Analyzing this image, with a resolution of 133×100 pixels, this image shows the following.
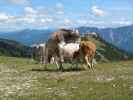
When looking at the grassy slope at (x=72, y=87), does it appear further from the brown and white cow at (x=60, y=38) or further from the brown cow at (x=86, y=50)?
the brown and white cow at (x=60, y=38)

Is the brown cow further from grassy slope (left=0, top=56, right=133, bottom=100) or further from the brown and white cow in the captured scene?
grassy slope (left=0, top=56, right=133, bottom=100)

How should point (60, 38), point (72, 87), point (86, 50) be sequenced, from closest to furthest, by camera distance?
point (72, 87)
point (86, 50)
point (60, 38)

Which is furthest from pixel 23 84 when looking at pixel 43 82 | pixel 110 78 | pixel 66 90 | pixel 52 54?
pixel 52 54

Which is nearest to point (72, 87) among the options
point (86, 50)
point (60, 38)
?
point (86, 50)

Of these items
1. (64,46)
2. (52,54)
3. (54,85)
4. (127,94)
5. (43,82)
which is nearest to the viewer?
(127,94)

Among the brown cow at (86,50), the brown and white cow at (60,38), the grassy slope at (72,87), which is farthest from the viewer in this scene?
the brown and white cow at (60,38)

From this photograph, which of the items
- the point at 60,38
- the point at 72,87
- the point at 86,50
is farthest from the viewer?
the point at 60,38

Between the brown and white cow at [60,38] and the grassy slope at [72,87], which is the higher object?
the brown and white cow at [60,38]

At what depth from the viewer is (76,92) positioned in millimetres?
22625

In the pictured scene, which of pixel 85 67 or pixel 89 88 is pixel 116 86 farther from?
pixel 85 67

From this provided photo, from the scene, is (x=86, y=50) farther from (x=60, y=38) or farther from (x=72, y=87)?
(x=72, y=87)

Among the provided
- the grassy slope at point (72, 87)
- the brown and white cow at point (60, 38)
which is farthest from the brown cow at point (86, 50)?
the grassy slope at point (72, 87)

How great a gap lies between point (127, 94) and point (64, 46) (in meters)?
14.7

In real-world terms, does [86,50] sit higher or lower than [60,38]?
lower
